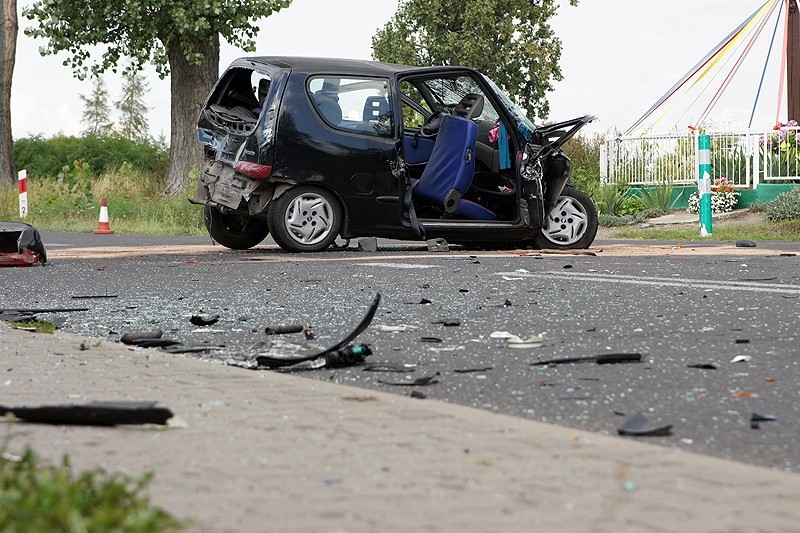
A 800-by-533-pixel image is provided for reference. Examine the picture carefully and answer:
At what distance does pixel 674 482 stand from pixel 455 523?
2.26 feet

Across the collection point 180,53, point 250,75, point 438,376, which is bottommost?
point 438,376

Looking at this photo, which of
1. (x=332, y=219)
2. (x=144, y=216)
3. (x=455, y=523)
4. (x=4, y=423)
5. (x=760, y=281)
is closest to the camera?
(x=455, y=523)

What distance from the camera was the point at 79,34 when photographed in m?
29.7

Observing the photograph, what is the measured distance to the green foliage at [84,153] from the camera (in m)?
38.0

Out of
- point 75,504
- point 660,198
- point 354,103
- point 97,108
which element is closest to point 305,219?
point 354,103

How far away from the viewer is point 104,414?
392 centimetres

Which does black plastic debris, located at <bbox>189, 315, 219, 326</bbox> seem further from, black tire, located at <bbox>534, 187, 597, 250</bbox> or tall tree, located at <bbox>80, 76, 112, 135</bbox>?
tall tree, located at <bbox>80, 76, 112, 135</bbox>

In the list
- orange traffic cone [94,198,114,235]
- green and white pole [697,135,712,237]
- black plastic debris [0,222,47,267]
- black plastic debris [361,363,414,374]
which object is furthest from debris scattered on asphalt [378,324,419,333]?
orange traffic cone [94,198,114,235]

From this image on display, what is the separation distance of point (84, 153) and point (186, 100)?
405 inches

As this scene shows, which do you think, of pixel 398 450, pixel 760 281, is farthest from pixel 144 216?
pixel 398 450

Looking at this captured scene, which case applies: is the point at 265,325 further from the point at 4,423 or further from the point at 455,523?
the point at 455,523

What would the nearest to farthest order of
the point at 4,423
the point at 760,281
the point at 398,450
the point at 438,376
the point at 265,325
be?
1. the point at 398,450
2. the point at 4,423
3. the point at 438,376
4. the point at 265,325
5. the point at 760,281

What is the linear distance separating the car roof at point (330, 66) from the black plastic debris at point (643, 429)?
29.2 feet

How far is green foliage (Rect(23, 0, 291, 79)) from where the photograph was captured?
2823cm
